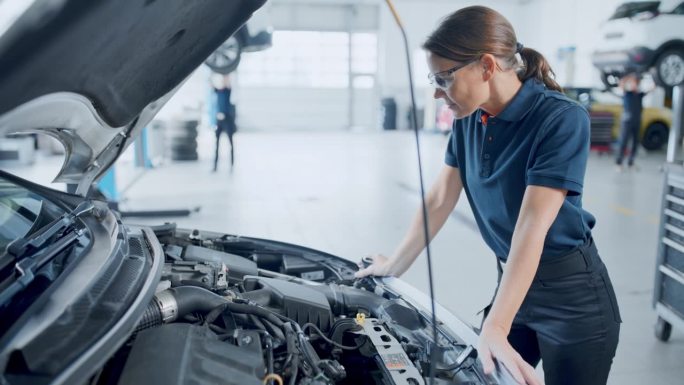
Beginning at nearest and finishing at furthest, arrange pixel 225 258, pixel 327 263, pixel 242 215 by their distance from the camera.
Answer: pixel 225 258
pixel 327 263
pixel 242 215

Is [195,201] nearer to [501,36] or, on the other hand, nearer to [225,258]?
[225,258]

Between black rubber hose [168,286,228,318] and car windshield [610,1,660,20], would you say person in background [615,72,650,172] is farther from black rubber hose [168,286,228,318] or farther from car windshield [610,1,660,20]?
black rubber hose [168,286,228,318]

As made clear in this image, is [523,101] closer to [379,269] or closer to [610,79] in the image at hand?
[379,269]

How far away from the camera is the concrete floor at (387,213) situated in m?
3.18

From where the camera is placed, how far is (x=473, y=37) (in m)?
1.30

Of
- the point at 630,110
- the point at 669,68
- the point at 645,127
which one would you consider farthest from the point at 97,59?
the point at 645,127

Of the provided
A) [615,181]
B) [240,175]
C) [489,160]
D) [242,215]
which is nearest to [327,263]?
[489,160]

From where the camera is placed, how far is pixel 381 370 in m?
1.34

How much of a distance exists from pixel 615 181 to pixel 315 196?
4104 millimetres

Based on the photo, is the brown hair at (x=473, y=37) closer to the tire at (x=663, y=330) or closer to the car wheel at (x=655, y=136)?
the tire at (x=663, y=330)

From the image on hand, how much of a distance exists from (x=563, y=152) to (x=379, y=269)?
791 millimetres

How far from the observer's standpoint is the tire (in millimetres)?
2808

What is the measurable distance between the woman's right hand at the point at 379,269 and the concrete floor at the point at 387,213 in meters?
1.31

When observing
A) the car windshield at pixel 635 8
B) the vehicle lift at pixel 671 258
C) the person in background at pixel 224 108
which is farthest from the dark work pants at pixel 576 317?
the car windshield at pixel 635 8
